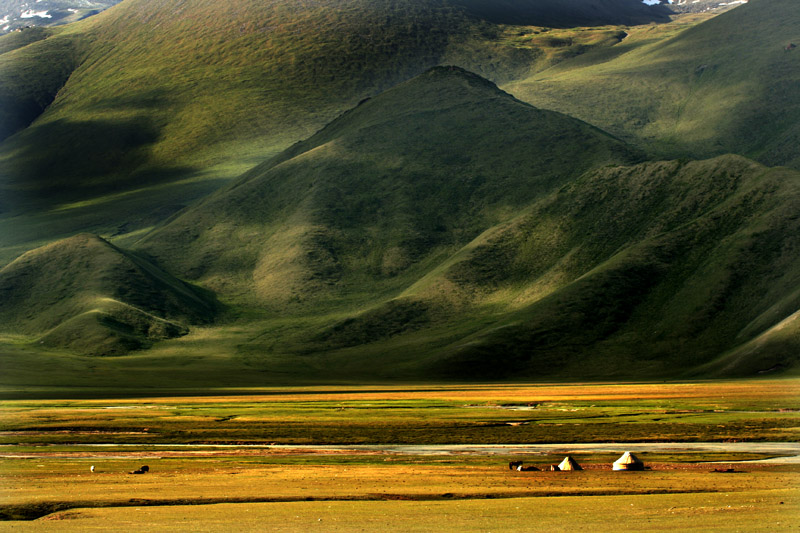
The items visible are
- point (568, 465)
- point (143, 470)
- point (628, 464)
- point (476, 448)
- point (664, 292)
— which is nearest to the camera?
point (628, 464)

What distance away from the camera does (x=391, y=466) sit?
176 ft

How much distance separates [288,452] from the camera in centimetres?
6519

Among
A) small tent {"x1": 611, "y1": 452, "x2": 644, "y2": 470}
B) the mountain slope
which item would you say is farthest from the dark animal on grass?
the mountain slope

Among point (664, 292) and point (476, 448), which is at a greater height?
point (476, 448)

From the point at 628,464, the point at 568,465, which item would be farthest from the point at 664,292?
the point at 568,465

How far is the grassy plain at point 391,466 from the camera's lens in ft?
117

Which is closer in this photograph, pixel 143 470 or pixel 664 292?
pixel 143 470

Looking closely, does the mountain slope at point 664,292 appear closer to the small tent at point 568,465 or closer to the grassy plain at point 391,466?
the grassy plain at point 391,466

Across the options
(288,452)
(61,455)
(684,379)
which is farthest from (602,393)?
(61,455)

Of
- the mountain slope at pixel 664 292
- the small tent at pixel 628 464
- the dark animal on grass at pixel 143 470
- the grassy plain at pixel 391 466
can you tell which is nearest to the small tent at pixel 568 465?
the grassy plain at pixel 391 466

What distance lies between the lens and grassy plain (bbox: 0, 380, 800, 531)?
117ft

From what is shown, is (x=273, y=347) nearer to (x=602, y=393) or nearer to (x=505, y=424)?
(x=602, y=393)

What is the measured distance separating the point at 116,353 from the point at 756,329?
126m

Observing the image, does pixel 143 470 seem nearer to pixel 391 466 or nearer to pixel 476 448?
pixel 391 466
